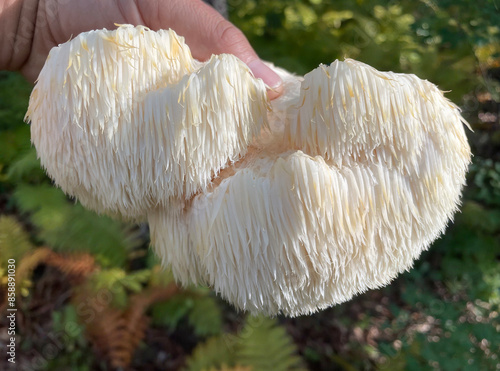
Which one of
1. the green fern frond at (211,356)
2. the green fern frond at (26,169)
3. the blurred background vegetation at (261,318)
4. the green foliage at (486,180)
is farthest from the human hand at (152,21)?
the green foliage at (486,180)

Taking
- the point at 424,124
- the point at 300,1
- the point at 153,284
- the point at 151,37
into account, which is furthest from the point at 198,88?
the point at 300,1

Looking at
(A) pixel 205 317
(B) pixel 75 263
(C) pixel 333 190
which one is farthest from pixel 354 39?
(C) pixel 333 190

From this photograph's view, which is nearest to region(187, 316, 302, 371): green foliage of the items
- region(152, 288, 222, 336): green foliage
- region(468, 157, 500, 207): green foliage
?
region(152, 288, 222, 336): green foliage

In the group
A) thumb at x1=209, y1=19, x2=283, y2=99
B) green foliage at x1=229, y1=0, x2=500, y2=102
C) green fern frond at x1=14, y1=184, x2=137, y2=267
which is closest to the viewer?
thumb at x1=209, y1=19, x2=283, y2=99

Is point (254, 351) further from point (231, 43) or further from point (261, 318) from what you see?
point (231, 43)

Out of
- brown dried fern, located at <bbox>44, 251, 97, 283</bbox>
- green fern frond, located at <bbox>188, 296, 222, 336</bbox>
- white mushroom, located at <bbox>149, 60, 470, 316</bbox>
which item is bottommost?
green fern frond, located at <bbox>188, 296, 222, 336</bbox>

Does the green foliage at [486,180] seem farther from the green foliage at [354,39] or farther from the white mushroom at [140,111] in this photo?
the white mushroom at [140,111]

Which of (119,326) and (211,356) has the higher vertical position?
(119,326)

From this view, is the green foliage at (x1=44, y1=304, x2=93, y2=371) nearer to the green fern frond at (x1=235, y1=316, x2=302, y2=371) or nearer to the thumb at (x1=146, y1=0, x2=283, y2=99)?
the green fern frond at (x1=235, y1=316, x2=302, y2=371)
